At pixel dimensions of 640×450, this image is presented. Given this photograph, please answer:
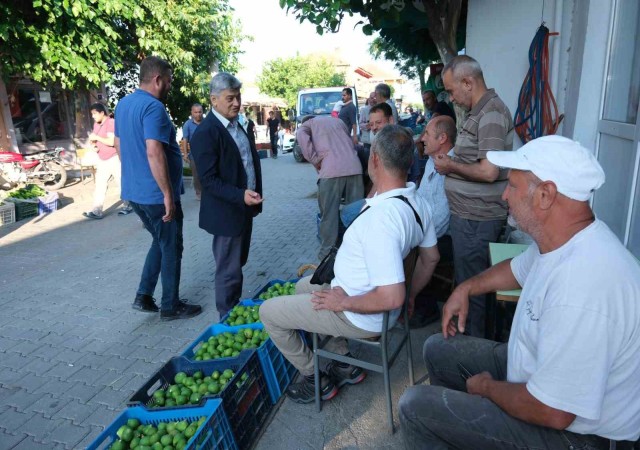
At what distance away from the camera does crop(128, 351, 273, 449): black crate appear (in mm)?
2249

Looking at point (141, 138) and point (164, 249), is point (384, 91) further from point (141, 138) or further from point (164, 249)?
point (164, 249)

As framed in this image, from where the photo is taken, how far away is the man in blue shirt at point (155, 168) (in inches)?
137

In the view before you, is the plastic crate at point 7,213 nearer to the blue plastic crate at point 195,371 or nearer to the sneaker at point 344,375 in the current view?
the blue plastic crate at point 195,371

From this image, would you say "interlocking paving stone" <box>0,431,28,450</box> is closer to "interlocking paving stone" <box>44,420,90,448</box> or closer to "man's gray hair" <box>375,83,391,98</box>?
"interlocking paving stone" <box>44,420,90,448</box>

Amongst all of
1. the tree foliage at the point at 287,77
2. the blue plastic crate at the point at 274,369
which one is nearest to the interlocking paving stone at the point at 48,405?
the blue plastic crate at the point at 274,369

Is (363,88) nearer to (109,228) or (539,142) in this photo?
(109,228)

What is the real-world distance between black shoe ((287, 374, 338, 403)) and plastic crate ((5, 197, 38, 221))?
24.4 feet

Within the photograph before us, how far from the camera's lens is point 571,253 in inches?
54.1

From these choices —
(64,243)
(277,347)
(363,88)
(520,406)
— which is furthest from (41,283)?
(363,88)

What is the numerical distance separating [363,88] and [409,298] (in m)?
57.5

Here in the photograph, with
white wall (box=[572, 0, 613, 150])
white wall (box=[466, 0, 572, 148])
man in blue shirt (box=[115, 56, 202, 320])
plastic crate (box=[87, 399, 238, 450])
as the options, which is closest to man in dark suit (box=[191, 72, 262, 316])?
man in blue shirt (box=[115, 56, 202, 320])

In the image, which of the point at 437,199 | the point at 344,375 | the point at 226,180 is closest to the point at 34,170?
the point at 226,180

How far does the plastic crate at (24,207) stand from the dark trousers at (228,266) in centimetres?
626

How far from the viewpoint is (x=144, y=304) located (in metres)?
4.12
